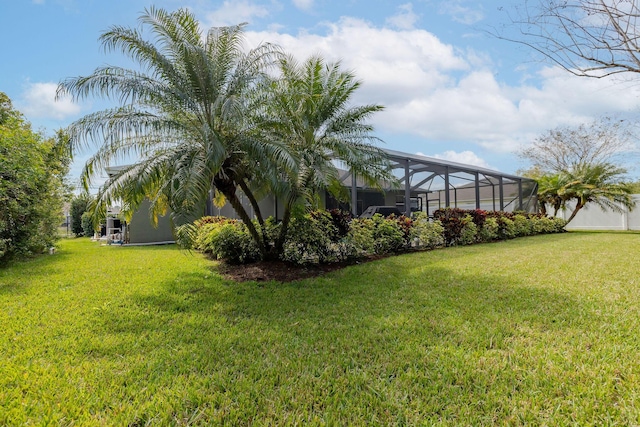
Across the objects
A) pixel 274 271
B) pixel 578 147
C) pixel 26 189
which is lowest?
pixel 274 271

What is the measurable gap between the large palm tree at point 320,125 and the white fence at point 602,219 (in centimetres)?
2050

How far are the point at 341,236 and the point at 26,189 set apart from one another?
913 centimetres

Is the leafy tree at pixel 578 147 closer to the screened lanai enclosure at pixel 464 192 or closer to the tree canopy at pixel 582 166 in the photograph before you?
the tree canopy at pixel 582 166

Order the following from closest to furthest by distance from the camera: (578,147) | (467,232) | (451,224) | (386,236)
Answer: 1. (386,236)
2. (451,224)
3. (467,232)
4. (578,147)

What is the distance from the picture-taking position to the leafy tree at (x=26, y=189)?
25.2 ft

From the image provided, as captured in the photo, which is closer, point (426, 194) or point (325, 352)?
point (325, 352)

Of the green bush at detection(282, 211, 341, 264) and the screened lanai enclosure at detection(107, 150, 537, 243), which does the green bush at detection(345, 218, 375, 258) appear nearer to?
the green bush at detection(282, 211, 341, 264)

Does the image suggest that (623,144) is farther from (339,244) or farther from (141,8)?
(141,8)

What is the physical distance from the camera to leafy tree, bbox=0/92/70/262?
7676 millimetres

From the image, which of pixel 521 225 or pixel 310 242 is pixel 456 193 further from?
pixel 310 242

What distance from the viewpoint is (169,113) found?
20.4 feet

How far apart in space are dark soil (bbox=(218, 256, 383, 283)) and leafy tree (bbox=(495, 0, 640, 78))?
5.39 m

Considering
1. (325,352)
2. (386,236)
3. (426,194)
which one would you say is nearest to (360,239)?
(386,236)

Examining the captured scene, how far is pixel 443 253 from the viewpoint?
9859 millimetres
